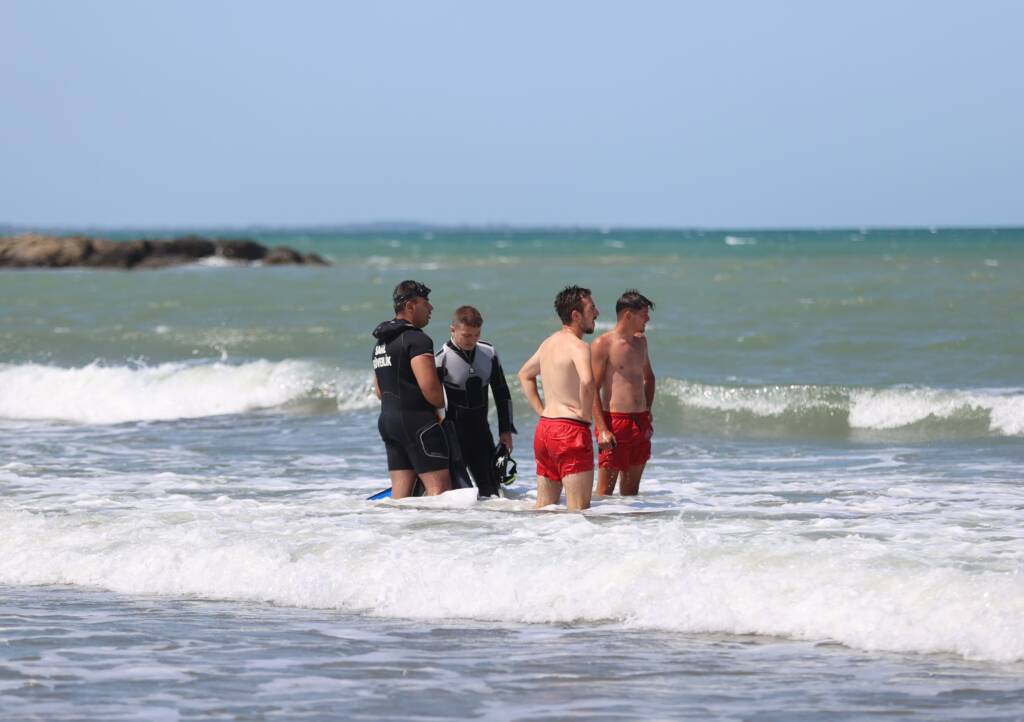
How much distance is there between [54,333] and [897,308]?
647 inches

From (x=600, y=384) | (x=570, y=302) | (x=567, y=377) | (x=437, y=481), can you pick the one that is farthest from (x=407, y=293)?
(x=600, y=384)

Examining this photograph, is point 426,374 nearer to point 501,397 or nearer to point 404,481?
point 501,397

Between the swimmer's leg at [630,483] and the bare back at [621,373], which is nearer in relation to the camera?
the bare back at [621,373]

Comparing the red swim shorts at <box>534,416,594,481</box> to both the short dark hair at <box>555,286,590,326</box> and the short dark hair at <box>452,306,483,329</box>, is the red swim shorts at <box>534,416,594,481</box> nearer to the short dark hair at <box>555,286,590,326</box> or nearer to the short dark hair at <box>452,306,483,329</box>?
the short dark hair at <box>555,286,590,326</box>

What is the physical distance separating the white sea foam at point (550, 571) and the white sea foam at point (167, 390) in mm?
8692

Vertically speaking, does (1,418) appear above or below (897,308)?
below

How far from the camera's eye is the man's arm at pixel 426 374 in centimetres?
905

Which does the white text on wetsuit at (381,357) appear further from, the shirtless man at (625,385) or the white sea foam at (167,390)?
the white sea foam at (167,390)

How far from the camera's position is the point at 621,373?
32.1ft

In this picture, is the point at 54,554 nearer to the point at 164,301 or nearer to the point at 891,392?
the point at 891,392

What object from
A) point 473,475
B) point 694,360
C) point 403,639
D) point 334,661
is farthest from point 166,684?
point 694,360

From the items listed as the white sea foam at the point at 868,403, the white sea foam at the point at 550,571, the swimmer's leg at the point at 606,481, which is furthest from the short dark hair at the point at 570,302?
the white sea foam at the point at 868,403

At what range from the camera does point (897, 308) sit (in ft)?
88.5

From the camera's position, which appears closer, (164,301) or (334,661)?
(334,661)
